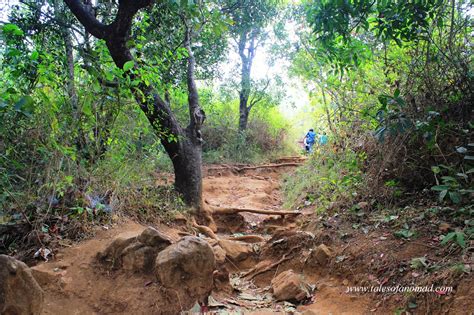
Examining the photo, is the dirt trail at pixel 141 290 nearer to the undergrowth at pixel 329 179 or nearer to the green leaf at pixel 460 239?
the green leaf at pixel 460 239

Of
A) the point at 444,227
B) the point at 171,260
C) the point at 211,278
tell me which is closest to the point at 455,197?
the point at 444,227

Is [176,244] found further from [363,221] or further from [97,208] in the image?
[363,221]

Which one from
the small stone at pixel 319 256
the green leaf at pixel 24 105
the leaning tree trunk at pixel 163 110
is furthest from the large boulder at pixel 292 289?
the leaning tree trunk at pixel 163 110

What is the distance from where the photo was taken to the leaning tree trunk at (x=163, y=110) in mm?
4730

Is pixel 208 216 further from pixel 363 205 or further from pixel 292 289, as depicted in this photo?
pixel 292 289

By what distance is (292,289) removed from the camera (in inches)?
125

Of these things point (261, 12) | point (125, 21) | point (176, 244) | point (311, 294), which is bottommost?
point (311, 294)

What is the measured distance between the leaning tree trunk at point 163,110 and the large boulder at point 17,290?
2.68 m

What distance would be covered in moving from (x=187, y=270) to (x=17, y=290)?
4.04 feet

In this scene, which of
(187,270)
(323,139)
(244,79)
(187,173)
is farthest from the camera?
(244,79)

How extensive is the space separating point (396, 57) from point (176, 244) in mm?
3984

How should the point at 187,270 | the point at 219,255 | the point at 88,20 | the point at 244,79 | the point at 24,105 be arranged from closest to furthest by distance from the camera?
the point at 24,105
the point at 187,270
the point at 219,255
the point at 88,20
the point at 244,79

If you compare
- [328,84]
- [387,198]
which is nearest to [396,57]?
[328,84]

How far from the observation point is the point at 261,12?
9.54m
